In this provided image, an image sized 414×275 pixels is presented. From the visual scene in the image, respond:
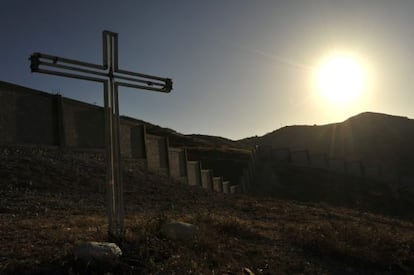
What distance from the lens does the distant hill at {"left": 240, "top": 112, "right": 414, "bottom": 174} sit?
297 feet

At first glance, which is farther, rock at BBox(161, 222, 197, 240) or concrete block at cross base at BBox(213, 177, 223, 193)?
concrete block at cross base at BBox(213, 177, 223, 193)

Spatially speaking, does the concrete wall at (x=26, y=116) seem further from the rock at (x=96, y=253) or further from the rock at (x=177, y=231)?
the rock at (x=96, y=253)

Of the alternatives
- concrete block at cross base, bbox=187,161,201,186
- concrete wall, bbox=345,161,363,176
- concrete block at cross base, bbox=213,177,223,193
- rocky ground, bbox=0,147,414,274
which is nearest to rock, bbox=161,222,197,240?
rocky ground, bbox=0,147,414,274

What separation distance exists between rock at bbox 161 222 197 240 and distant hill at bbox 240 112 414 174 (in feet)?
264

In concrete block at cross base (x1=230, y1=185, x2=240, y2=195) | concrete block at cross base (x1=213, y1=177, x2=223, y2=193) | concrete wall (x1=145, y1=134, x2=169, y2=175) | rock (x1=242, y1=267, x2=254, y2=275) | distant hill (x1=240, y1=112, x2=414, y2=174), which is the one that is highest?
distant hill (x1=240, y1=112, x2=414, y2=174)

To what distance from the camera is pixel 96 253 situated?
220 inches

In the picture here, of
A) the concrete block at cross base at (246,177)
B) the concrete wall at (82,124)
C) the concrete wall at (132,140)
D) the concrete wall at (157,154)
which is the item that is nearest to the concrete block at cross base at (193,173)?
the concrete wall at (157,154)

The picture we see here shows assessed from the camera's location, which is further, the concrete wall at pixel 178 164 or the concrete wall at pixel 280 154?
the concrete wall at pixel 280 154

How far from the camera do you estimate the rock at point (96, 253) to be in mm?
5531

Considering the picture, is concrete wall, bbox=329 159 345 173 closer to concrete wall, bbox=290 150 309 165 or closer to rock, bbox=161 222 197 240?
concrete wall, bbox=290 150 309 165

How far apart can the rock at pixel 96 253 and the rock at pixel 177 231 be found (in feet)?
4.75

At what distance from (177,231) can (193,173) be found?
22.8 meters

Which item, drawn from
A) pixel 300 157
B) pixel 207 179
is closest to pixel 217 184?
pixel 207 179

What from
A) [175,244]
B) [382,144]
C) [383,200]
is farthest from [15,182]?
[382,144]
